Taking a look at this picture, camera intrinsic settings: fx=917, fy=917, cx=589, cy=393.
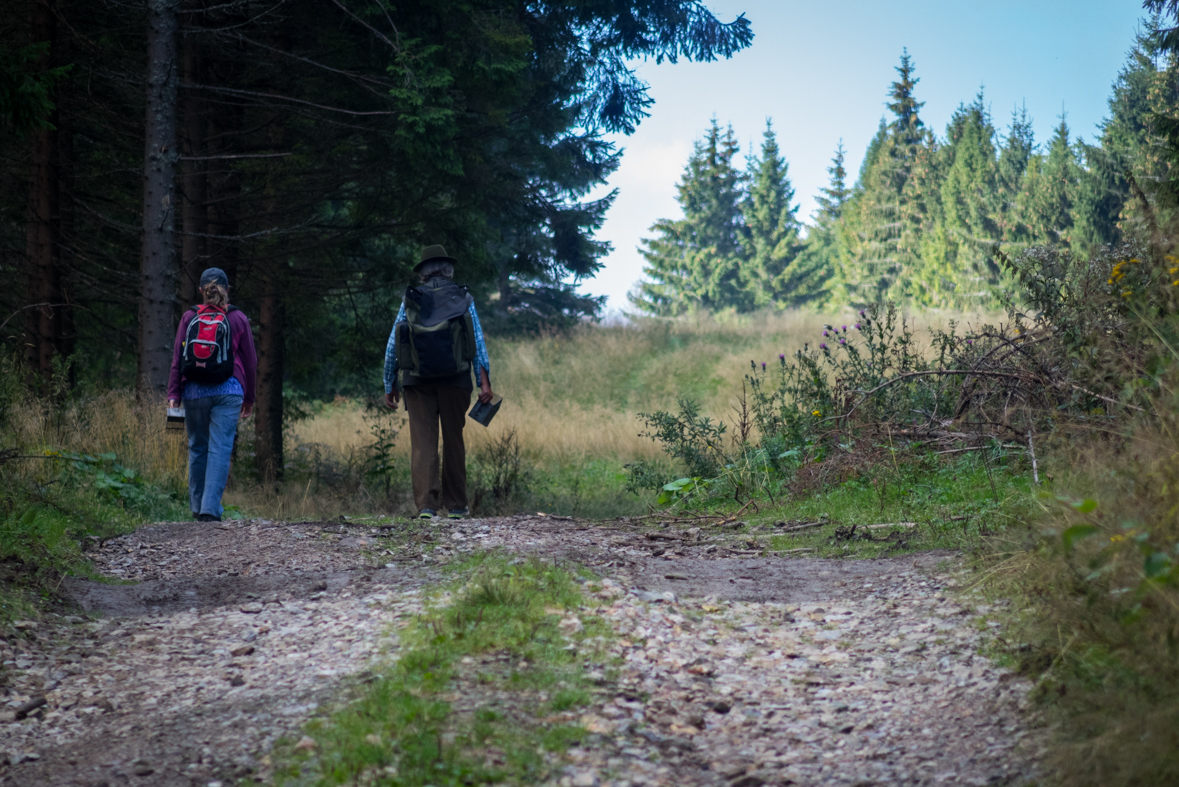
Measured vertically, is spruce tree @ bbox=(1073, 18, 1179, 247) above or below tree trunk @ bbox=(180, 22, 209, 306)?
above

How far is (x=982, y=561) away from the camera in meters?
4.10

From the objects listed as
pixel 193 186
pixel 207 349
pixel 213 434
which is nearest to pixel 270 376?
pixel 193 186

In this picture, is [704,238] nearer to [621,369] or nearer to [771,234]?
[771,234]

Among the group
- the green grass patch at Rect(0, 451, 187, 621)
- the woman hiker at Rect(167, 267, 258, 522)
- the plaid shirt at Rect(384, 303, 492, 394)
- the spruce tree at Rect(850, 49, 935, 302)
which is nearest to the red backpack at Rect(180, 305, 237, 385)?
the woman hiker at Rect(167, 267, 258, 522)

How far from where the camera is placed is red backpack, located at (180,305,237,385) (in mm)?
6637

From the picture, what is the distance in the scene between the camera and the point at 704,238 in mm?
51812

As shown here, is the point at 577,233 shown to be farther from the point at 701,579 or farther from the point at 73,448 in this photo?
the point at 701,579

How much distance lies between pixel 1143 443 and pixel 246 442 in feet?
31.5

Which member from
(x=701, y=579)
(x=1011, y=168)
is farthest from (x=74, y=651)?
→ (x=1011, y=168)

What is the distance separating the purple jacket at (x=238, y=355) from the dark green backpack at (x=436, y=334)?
112cm

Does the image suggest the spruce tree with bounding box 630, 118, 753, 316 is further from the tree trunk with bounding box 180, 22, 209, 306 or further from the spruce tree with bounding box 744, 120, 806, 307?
the tree trunk with bounding box 180, 22, 209, 306

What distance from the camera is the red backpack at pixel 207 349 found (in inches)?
261

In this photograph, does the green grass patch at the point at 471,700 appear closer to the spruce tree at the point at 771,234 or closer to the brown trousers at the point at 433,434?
the brown trousers at the point at 433,434

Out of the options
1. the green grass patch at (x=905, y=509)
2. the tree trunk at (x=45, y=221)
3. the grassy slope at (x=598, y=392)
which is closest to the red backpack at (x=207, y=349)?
the grassy slope at (x=598, y=392)
